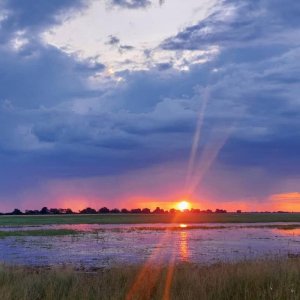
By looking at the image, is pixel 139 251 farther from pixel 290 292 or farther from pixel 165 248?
pixel 290 292

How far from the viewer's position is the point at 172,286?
1264 centimetres

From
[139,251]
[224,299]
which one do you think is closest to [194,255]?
[139,251]

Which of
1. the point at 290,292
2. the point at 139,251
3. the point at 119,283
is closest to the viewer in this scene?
the point at 290,292

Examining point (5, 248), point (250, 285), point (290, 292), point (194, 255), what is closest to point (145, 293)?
point (250, 285)

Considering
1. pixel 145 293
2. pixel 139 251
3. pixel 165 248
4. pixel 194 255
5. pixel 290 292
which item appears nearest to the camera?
pixel 290 292

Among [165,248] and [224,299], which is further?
[165,248]

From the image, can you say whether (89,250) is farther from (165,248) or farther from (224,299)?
(224,299)

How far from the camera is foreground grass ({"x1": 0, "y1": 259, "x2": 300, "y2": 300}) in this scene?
1133cm

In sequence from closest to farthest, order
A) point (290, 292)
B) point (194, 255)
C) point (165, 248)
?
point (290, 292), point (194, 255), point (165, 248)

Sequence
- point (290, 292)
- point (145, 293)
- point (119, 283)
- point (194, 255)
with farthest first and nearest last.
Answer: point (194, 255) < point (119, 283) < point (145, 293) < point (290, 292)

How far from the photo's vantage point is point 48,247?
3556 cm

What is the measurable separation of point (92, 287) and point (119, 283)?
3.42ft

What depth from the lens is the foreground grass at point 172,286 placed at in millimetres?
11328

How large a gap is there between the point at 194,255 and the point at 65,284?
16.8 metres
